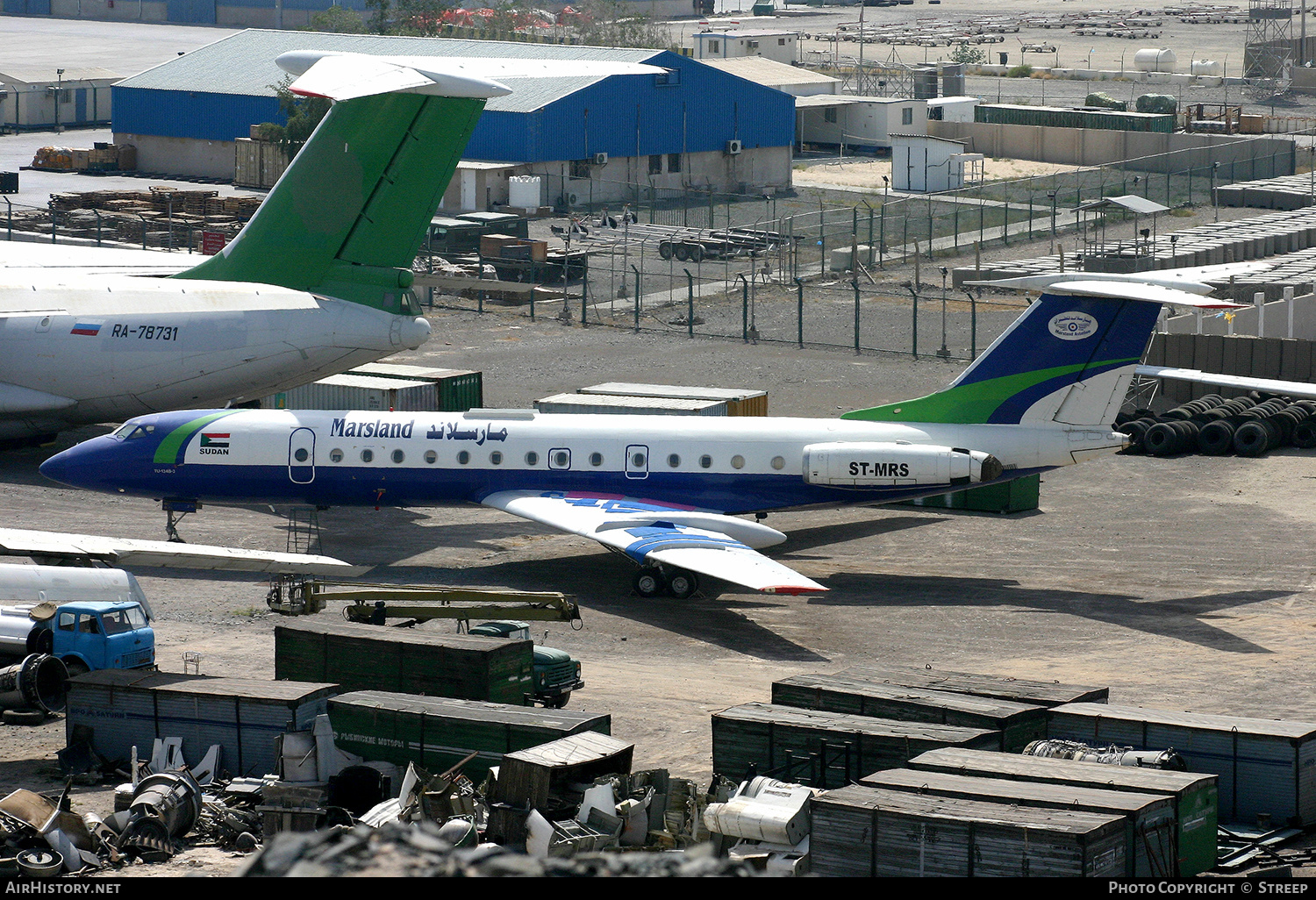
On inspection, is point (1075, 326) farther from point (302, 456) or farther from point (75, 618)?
point (75, 618)

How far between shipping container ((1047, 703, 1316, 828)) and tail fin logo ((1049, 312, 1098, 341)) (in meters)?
14.4

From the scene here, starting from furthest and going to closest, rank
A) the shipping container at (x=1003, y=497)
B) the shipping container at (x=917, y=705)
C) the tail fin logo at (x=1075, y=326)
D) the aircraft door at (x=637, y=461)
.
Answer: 1. the shipping container at (x=1003, y=497)
2. the aircraft door at (x=637, y=461)
3. the tail fin logo at (x=1075, y=326)
4. the shipping container at (x=917, y=705)

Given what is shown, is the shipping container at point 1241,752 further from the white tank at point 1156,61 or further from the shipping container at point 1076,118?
the white tank at point 1156,61

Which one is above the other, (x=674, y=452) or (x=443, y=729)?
(x=674, y=452)

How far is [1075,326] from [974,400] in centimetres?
285

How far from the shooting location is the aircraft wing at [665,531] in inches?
1330

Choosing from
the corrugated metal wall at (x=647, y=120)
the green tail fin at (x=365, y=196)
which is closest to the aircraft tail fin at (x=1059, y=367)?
the green tail fin at (x=365, y=196)

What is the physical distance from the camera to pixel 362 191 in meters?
45.6

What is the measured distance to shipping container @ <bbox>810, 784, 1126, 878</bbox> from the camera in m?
19.5

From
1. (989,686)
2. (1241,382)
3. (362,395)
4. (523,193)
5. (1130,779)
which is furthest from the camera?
(523,193)

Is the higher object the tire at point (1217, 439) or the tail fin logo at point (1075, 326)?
the tail fin logo at point (1075, 326)

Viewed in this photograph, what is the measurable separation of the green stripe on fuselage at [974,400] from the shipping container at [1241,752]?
14112 millimetres

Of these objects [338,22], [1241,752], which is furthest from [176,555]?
[338,22]

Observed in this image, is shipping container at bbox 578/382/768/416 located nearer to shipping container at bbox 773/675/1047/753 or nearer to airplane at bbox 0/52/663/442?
airplane at bbox 0/52/663/442
